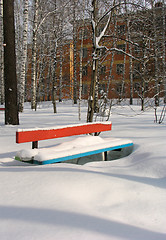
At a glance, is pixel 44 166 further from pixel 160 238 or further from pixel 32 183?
pixel 160 238

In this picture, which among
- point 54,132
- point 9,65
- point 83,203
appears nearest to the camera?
point 83,203

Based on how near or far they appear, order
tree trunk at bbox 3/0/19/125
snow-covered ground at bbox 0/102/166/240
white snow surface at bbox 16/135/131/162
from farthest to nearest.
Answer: tree trunk at bbox 3/0/19/125 < white snow surface at bbox 16/135/131/162 < snow-covered ground at bbox 0/102/166/240

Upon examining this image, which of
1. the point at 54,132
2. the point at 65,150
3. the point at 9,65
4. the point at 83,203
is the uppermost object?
the point at 9,65

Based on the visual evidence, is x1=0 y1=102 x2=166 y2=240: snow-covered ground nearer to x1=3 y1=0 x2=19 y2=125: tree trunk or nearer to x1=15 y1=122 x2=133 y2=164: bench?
x1=15 y1=122 x2=133 y2=164: bench

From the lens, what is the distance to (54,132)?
4.29m

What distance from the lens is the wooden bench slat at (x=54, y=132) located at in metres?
3.81

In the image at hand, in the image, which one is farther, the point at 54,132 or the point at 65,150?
the point at 54,132

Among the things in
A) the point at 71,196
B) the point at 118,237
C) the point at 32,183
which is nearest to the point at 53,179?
the point at 32,183

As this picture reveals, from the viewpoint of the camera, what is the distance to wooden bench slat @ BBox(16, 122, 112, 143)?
3.81 m

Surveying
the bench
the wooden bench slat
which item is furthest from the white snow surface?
the wooden bench slat

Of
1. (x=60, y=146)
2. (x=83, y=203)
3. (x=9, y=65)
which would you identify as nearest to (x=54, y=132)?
(x=60, y=146)

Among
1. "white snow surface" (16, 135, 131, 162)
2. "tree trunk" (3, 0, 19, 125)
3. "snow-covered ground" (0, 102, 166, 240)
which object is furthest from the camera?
"tree trunk" (3, 0, 19, 125)

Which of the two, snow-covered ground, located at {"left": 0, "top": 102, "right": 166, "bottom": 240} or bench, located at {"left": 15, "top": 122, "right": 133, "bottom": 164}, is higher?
bench, located at {"left": 15, "top": 122, "right": 133, "bottom": 164}

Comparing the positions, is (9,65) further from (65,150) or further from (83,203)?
(83,203)
